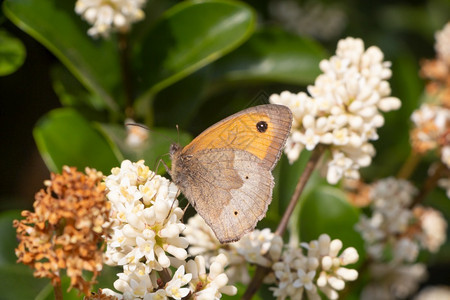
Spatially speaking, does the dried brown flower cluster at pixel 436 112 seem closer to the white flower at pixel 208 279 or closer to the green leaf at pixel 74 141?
the white flower at pixel 208 279

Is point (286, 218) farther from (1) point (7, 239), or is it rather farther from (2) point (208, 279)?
(1) point (7, 239)

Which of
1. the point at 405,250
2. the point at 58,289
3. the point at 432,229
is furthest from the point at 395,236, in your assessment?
the point at 58,289

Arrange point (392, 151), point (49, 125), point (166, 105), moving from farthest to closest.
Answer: point (392, 151)
point (166, 105)
point (49, 125)

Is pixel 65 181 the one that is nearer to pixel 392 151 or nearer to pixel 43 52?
pixel 43 52

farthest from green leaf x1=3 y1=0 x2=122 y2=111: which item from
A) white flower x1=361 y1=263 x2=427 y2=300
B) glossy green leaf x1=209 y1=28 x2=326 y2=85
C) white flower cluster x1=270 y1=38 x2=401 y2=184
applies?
white flower x1=361 y1=263 x2=427 y2=300

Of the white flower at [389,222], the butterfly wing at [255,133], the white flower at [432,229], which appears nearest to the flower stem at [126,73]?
the butterfly wing at [255,133]

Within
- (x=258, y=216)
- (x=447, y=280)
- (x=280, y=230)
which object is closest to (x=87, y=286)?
(x=258, y=216)
